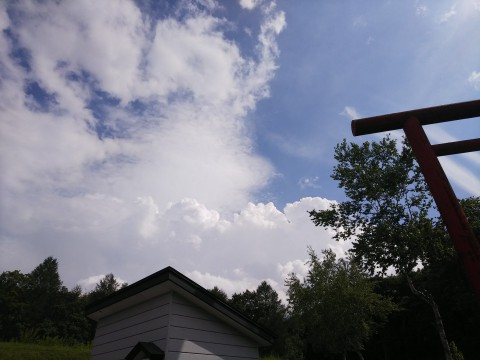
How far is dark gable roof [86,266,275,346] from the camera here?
8.70 meters

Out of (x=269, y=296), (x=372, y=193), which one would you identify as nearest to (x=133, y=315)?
(x=372, y=193)

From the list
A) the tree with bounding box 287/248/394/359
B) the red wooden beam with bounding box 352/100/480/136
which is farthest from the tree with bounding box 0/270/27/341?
the red wooden beam with bounding box 352/100/480/136

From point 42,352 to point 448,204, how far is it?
1141 inches

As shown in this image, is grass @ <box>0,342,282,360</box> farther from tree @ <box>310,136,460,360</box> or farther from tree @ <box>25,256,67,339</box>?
tree @ <box>25,256,67,339</box>

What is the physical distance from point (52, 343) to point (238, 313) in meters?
25.0

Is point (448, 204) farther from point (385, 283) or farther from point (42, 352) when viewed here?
point (385, 283)

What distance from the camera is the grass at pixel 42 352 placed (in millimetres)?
22141

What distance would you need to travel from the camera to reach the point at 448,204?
2533 mm

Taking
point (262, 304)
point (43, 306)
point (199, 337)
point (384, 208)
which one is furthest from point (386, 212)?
point (43, 306)

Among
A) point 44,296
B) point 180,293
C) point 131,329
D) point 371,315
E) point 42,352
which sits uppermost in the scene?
point 44,296

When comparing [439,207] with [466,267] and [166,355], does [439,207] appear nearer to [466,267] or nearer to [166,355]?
[466,267]

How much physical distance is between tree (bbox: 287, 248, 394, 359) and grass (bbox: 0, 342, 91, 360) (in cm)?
1715

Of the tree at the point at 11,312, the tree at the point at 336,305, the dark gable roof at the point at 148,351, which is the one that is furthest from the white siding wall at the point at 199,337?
the tree at the point at 11,312

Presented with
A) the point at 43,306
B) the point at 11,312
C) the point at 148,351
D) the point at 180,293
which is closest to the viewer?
the point at 148,351
